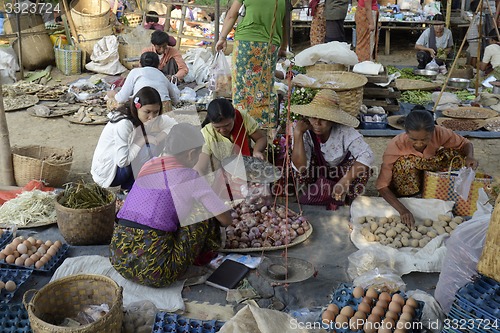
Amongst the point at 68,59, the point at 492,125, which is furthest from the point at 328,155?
the point at 68,59

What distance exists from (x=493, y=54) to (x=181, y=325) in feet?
21.6

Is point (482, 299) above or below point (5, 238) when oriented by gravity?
above

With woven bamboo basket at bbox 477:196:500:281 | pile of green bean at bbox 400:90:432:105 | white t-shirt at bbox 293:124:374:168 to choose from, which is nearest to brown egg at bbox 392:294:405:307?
woven bamboo basket at bbox 477:196:500:281

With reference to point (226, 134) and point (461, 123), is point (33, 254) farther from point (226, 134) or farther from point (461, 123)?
point (461, 123)

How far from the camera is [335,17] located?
690 centimetres

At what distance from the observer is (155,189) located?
2652 mm

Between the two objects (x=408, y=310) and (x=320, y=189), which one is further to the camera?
(x=320, y=189)

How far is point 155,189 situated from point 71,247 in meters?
0.89

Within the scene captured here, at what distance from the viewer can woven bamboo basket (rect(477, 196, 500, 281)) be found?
6.81 feet

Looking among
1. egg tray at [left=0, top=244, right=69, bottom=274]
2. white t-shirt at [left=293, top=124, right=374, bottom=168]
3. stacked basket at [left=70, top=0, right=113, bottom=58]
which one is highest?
stacked basket at [left=70, top=0, right=113, bottom=58]

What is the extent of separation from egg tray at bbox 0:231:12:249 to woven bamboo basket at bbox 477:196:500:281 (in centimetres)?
256

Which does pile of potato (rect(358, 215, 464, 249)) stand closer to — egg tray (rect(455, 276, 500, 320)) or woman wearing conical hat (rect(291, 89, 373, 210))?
woman wearing conical hat (rect(291, 89, 373, 210))

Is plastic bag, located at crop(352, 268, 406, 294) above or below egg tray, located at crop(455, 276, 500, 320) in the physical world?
below

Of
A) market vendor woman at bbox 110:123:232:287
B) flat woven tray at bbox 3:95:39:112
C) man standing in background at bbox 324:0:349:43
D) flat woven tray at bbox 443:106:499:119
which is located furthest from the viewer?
man standing in background at bbox 324:0:349:43
